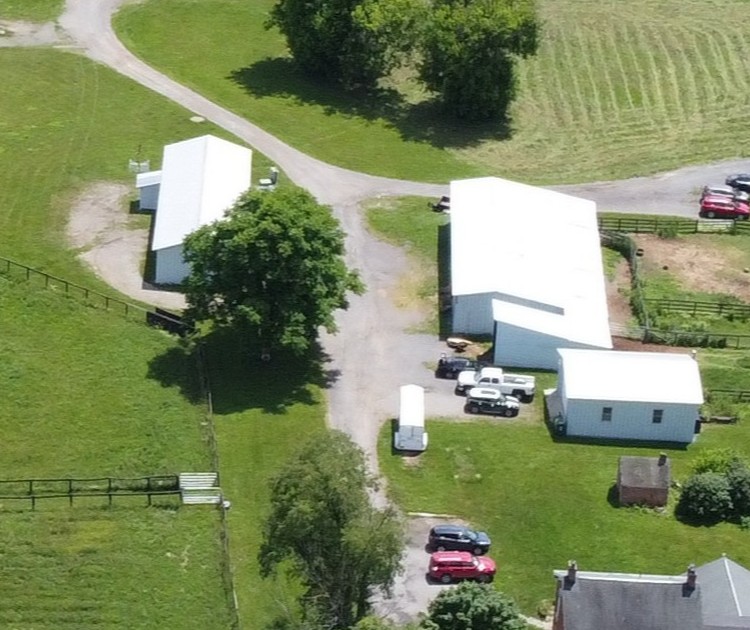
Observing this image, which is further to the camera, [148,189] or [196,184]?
[148,189]

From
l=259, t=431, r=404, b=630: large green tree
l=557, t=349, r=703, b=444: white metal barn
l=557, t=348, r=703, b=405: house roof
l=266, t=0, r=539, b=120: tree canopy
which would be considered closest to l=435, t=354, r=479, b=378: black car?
l=557, t=348, r=703, b=405: house roof

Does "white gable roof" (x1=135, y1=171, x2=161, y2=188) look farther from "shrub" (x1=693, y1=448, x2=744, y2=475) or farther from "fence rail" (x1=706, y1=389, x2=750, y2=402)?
"shrub" (x1=693, y1=448, x2=744, y2=475)

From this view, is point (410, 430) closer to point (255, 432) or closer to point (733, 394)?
point (255, 432)

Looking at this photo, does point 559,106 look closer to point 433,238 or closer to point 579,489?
point 433,238

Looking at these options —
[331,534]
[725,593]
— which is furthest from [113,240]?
[725,593]

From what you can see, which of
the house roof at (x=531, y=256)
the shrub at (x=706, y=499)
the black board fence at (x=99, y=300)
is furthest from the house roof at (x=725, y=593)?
the black board fence at (x=99, y=300)

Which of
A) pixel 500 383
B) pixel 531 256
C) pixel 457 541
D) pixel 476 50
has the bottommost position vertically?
pixel 457 541

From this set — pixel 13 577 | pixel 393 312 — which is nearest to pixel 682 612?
pixel 13 577
